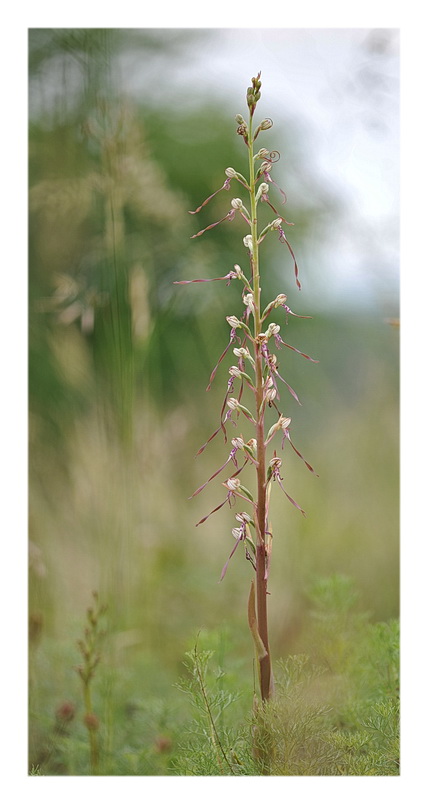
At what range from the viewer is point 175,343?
3.96 ft

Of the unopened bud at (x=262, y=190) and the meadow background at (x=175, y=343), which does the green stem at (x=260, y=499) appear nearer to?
the unopened bud at (x=262, y=190)

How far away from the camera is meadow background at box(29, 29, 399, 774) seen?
44.7 inches

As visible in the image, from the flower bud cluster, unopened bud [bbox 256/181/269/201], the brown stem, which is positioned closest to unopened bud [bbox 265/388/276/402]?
the brown stem

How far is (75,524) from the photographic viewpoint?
1.19m

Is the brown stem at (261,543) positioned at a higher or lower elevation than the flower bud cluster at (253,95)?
lower

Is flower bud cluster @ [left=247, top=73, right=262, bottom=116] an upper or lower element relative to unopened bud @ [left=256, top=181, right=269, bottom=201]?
upper

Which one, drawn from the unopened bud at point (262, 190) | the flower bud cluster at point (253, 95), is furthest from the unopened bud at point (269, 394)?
the flower bud cluster at point (253, 95)

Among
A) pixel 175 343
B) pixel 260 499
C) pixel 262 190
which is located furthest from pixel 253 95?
pixel 260 499

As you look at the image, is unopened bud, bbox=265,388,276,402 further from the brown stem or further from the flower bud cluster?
the flower bud cluster

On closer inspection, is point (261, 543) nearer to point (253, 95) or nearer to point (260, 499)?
point (260, 499)

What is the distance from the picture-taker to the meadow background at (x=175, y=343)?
3.72 feet

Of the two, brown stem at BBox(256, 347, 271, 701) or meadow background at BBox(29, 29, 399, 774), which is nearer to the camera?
brown stem at BBox(256, 347, 271, 701)
